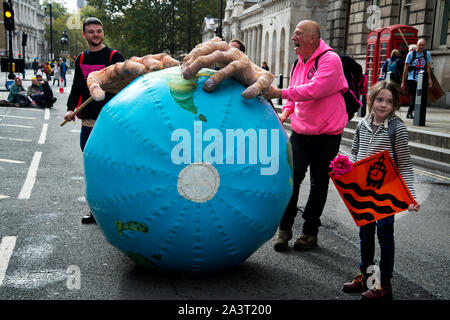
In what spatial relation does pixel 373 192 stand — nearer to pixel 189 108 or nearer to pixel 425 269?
pixel 425 269

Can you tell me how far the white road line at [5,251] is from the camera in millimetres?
3984

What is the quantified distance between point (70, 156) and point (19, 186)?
269 centimetres

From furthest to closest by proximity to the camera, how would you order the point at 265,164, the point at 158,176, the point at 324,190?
the point at 324,190
the point at 265,164
the point at 158,176

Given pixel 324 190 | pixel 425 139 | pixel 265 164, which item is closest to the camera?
pixel 265 164

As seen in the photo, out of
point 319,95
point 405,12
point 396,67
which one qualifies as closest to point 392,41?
point 396,67

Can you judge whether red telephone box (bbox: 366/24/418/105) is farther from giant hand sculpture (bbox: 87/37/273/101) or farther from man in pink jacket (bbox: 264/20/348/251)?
giant hand sculpture (bbox: 87/37/273/101)

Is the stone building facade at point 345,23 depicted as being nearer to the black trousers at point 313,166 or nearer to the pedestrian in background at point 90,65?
the black trousers at point 313,166

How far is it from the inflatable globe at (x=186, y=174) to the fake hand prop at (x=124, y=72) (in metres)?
0.47

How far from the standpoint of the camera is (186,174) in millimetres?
3170

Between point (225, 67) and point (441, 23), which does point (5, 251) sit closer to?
point (225, 67)

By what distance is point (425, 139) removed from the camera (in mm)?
11070

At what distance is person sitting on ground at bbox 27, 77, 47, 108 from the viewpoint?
2016 cm

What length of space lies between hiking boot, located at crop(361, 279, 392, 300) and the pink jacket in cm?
149
